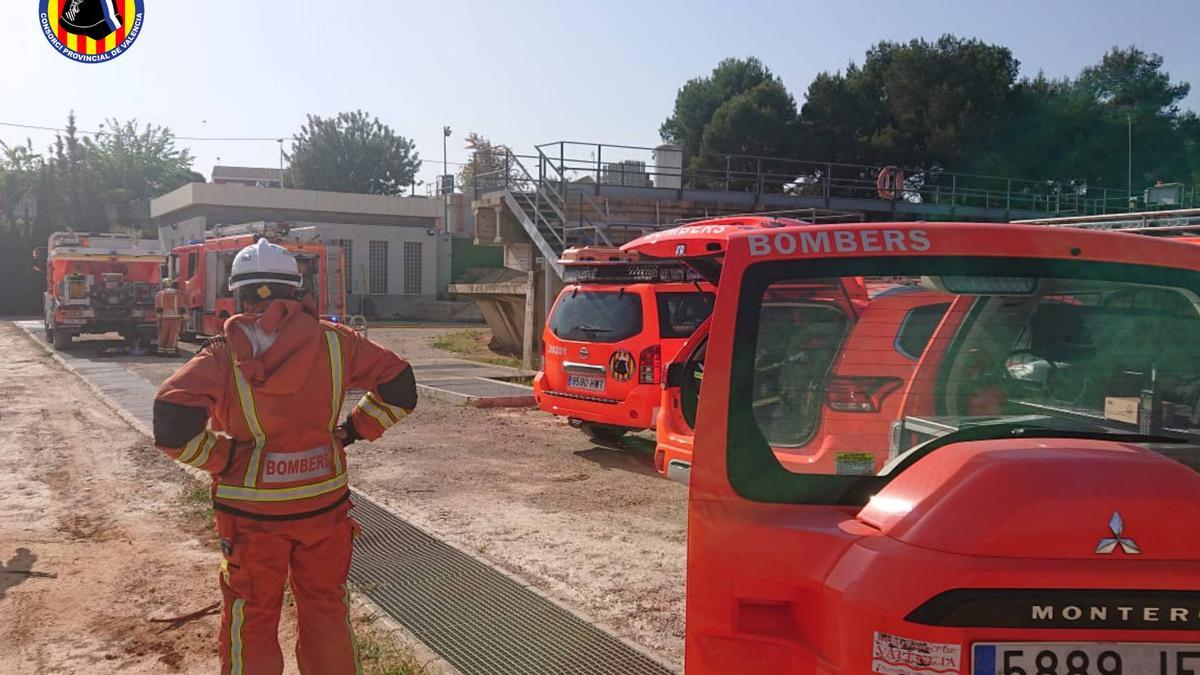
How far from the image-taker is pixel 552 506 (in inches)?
306

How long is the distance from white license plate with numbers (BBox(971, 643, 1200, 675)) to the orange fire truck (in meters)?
17.6

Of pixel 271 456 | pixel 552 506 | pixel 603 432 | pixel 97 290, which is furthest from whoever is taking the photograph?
pixel 97 290

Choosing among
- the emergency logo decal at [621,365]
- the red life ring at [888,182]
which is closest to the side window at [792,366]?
the emergency logo decal at [621,365]

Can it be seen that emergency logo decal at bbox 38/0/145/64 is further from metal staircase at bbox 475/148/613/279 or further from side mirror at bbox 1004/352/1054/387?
side mirror at bbox 1004/352/1054/387

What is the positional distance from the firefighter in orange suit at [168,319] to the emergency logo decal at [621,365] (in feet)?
46.2

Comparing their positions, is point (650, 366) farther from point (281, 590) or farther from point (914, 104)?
point (914, 104)

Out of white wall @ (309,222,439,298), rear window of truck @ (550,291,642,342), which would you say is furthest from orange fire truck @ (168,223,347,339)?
white wall @ (309,222,439,298)

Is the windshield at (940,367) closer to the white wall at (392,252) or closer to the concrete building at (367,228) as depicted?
the concrete building at (367,228)

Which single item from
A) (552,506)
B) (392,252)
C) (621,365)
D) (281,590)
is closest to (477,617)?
(281,590)

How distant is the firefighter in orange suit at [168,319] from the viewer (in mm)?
20766

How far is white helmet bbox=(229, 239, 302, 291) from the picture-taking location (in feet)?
12.3

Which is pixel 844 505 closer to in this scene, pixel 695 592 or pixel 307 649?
pixel 695 592

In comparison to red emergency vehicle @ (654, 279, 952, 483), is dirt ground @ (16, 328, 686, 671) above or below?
below

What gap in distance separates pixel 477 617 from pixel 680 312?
4942mm
